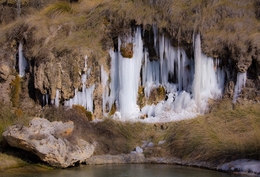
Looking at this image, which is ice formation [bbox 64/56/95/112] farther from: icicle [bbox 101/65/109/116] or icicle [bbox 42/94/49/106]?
icicle [bbox 42/94/49/106]

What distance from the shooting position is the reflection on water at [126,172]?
16.9 metres

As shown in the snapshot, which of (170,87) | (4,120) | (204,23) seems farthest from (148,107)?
(4,120)

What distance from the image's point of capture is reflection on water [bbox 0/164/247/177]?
55.5 ft

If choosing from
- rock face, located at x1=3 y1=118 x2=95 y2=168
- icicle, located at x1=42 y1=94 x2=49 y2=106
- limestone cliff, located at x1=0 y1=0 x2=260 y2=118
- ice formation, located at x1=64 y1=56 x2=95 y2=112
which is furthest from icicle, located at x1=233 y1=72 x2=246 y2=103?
icicle, located at x1=42 y1=94 x2=49 y2=106

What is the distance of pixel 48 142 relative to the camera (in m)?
18.1

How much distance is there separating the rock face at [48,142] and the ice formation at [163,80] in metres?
4.57

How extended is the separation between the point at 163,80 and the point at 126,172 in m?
7.97

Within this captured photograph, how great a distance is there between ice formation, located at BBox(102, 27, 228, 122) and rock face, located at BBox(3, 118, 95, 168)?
4575 millimetres

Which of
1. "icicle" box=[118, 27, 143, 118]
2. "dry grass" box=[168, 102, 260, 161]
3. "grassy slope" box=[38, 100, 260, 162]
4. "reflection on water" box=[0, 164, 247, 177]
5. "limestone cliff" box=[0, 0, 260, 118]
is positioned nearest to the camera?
"reflection on water" box=[0, 164, 247, 177]

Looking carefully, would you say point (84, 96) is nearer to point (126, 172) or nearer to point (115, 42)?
point (115, 42)

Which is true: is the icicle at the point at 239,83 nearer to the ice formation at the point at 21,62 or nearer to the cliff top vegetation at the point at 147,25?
the cliff top vegetation at the point at 147,25

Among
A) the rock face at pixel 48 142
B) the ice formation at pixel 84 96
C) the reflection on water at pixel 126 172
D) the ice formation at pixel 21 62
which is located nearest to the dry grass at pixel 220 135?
the reflection on water at pixel 126 172

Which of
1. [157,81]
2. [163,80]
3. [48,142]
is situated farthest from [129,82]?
[48,142]

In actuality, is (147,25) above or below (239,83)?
above
